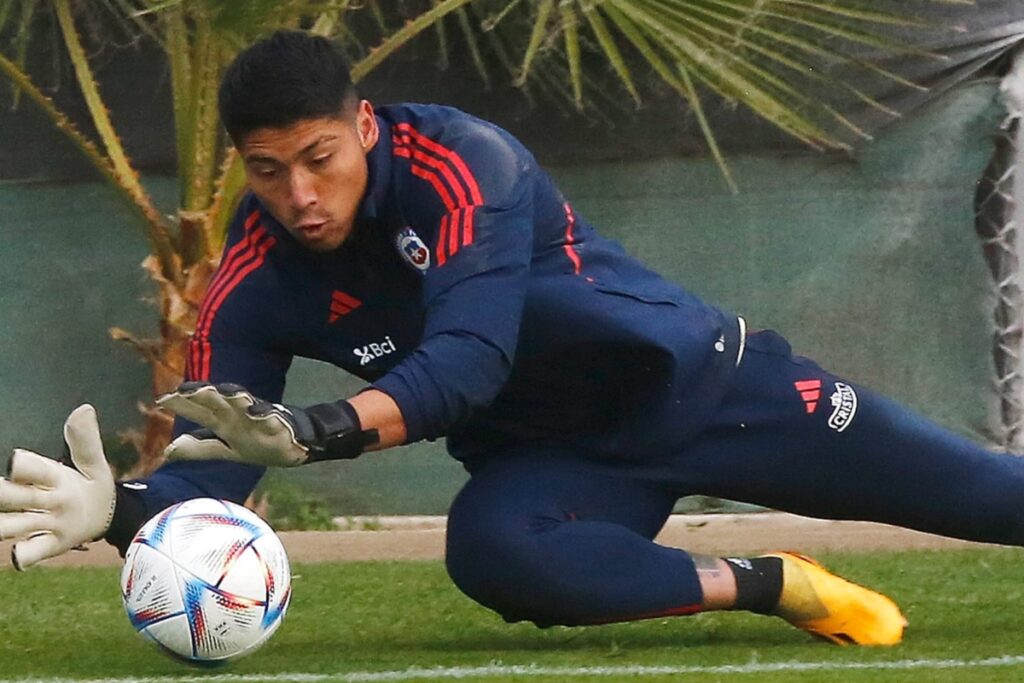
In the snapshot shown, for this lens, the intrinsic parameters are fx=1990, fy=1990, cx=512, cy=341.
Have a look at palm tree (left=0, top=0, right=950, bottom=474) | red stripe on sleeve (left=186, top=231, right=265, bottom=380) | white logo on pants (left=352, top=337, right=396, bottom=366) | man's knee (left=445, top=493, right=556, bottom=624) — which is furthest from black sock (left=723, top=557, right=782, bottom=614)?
palm tree (left=0, top=0, right=950, bottom=474)

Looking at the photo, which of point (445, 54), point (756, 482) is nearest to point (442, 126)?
point (756, 482)

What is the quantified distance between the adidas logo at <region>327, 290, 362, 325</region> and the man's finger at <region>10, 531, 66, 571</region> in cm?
91

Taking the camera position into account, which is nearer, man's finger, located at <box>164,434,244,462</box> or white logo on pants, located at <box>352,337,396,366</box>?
A: man's finger, located at <box>164,434,244,462</box>

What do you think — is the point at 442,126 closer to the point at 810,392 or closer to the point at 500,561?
the point at 500,561

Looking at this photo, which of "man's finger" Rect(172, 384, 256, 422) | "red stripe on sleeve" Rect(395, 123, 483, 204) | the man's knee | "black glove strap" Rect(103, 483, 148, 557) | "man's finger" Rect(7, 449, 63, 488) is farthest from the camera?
the man's knee

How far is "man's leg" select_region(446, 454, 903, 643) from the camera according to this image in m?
4.61

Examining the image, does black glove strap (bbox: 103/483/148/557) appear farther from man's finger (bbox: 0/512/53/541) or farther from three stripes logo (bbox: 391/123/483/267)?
three stripes logo (bbox: 391/123/483/267)

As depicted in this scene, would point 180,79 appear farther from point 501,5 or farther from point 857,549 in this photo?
point 857,549

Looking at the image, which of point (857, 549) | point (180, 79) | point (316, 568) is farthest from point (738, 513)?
point (180, 79)

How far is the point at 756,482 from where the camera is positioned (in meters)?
4.86

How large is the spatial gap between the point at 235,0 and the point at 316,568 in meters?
1.96

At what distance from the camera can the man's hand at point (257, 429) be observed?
3633 millimetres

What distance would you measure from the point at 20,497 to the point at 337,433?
0.72 metres

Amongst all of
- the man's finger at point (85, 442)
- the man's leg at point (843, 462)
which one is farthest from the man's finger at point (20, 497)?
the man's leg at point (843, 462)
